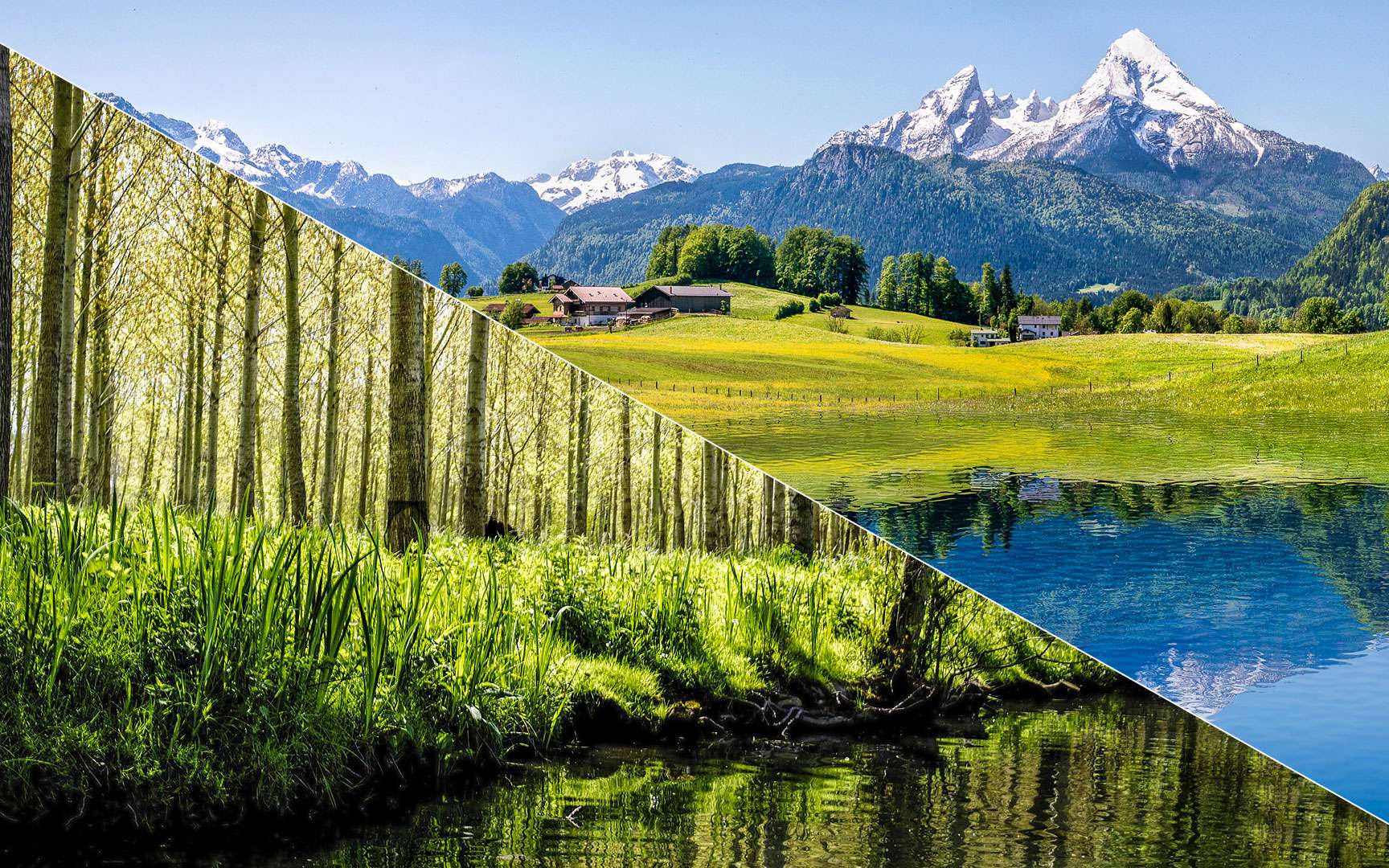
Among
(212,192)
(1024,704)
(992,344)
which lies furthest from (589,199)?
(1024,704)

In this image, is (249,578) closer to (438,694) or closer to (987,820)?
(438,694)

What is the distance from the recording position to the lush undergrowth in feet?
16.2

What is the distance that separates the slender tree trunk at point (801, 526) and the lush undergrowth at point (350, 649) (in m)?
0.14

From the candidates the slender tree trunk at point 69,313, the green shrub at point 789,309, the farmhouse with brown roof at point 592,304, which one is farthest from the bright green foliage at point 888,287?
the slender tree trunk at point 69,313

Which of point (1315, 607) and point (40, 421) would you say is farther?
point (40, 421)

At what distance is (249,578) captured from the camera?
5.43 meters

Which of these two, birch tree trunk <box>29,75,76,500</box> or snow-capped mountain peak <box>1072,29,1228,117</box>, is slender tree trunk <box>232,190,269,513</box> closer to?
birch tree trunk <box>29,75,76,500</box>

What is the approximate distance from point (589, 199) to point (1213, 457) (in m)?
2.26

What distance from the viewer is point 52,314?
17.2 feet

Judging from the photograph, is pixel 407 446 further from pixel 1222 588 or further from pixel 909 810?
pixel 1222 588

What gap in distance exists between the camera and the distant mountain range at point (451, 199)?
418 cm

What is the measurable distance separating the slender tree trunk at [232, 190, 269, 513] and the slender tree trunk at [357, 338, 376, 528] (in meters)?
0.49

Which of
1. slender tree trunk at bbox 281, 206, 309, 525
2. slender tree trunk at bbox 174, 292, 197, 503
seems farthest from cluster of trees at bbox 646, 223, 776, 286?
slender tree trunk at bbox 174, 292, 197, 503

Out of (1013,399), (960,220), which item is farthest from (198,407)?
(1013,399)
